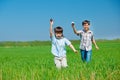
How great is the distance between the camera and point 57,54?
9438mm

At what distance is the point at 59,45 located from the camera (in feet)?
30.8

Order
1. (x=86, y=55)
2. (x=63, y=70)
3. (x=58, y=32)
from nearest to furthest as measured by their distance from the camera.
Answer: (x=63, y=70)
(x=58, y=32)
(x=86, y=55)

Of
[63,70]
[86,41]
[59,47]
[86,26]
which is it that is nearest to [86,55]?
[86,41]

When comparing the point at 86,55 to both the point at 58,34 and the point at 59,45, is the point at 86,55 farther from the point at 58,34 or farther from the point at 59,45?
the point at 58,34

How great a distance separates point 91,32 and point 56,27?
229 centimetres

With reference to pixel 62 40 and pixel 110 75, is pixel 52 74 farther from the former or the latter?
pixel 62 40

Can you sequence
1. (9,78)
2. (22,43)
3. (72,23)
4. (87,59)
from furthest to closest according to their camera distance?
(22,43) → (87,59) → (72,23) → (9,78)

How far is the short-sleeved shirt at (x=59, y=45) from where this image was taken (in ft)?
30.9

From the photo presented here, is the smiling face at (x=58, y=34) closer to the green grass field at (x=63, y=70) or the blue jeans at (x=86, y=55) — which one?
the green grass field at (x=63, y=70)

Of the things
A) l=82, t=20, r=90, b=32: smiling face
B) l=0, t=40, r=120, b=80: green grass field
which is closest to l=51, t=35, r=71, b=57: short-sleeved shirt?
l=0, t=40, r=120, b=80: green grass field

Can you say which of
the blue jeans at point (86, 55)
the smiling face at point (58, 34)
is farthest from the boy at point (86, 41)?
the smiling face at point (58, 34)

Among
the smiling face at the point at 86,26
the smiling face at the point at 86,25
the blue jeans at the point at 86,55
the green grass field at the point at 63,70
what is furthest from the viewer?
the blue jeans at the point at 86,55

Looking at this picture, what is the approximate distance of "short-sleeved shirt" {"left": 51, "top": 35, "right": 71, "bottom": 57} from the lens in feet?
30.9

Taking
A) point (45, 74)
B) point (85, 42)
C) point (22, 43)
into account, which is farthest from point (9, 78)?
point (22, 43)
